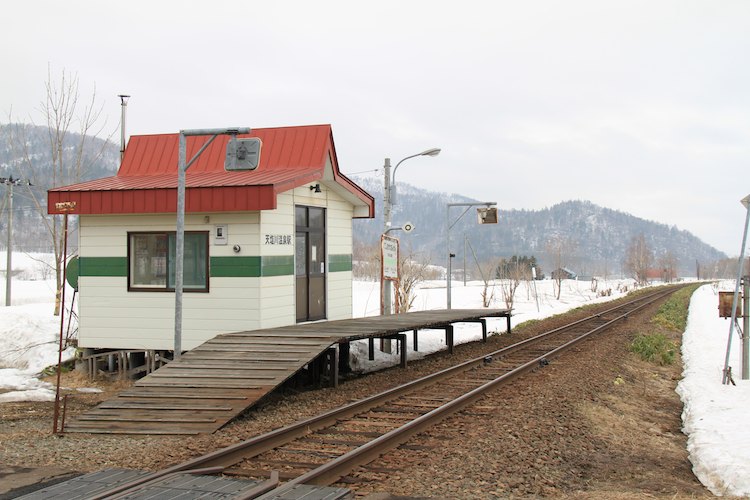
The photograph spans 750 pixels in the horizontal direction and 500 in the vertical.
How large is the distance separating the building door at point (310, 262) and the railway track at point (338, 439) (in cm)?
356

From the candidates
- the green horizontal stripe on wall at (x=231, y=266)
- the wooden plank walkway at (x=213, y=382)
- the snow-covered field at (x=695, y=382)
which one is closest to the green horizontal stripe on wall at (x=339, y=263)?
the snow-covered field at (x=695, y=382)

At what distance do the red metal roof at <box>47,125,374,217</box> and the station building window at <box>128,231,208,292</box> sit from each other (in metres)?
0.77

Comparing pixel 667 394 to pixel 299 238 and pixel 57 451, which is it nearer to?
pixel 299 238

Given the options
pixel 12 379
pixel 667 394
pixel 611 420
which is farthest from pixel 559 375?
pixel 12 379

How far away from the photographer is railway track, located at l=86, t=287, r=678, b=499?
6.12 meters

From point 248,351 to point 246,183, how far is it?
3078mm

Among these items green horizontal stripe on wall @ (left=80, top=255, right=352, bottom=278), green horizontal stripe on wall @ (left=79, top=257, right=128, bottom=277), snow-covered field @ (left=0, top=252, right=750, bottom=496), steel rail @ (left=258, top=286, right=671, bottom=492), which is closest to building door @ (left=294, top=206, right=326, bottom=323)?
green horizontal stripe on wall @ (left=80, top=255, right=352, bottom=278)

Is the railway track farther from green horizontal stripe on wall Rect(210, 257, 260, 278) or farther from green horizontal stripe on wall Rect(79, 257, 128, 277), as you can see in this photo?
green horizontal stripe on wall Rect(79, 257, 128, 277)

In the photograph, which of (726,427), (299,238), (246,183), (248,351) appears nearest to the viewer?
(726,427)

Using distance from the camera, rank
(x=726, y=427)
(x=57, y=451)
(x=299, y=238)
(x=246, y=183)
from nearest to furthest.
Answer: (x=57, y=451) < (x=726, y=427) < (x=246, y=183) < (x=299, y=238)

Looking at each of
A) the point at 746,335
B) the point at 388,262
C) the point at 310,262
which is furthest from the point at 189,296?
the point at 746,335

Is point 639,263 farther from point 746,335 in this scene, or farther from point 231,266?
point 231,266

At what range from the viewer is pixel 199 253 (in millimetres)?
13125

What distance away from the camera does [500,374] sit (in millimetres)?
12891
